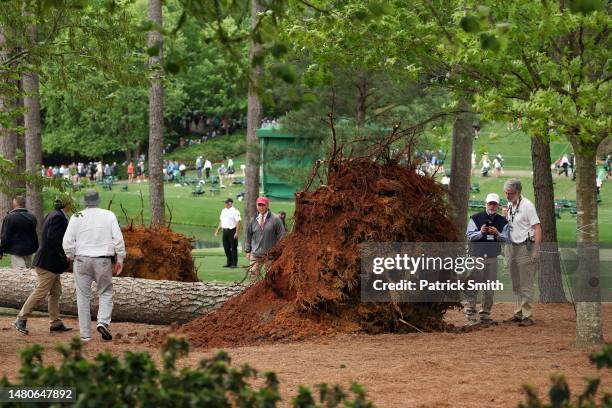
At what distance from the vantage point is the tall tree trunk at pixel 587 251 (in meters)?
12.1

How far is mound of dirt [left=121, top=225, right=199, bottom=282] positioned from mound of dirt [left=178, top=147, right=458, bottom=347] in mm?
4312

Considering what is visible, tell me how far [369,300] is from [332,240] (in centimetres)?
80

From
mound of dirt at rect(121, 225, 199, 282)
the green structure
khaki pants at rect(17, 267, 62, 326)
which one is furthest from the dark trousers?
khaki pants at rect(17, 267, 62, 326)

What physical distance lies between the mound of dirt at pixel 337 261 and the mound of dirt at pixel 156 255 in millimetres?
4312

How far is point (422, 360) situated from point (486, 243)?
3.68 m

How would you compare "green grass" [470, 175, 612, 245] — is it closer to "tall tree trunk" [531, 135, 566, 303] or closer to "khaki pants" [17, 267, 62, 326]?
"tall tree trunk" [531, 135, 566, 303]

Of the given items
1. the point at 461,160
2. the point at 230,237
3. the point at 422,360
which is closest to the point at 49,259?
the point at 422,360

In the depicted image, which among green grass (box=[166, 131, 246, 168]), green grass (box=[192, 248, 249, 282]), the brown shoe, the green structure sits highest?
green grass (box=[166, 131, 246, 168])

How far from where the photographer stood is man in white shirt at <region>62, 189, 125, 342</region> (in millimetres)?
13398

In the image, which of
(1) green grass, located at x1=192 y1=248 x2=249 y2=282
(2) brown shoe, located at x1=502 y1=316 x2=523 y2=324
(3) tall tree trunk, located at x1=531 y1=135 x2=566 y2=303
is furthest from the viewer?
(1) green grass, located at x1=192 y1=248 x2=249 y2=282

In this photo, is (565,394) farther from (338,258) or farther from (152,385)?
(338,258)

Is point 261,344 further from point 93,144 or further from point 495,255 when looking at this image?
point 93,144

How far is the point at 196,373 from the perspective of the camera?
5.66 meters

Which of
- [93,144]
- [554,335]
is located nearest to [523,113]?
[554,335]
